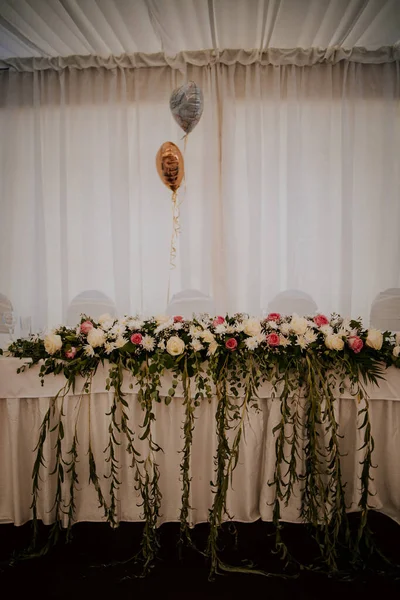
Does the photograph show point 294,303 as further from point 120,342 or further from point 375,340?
point 120,342

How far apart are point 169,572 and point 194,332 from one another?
1.06m

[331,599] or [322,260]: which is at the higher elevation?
[322,260]

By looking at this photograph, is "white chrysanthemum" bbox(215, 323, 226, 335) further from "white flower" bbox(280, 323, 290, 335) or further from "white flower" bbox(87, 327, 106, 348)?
"white flower" bbox(87, 327, 106, 348)

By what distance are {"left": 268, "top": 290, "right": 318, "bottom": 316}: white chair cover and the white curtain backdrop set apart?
0.38m

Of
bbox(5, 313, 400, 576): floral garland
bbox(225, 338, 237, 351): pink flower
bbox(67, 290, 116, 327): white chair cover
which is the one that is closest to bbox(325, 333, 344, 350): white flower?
bbox(5, 313, 400, 576): floral garland

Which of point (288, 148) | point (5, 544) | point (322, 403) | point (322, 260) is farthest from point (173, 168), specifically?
point (5, 544)

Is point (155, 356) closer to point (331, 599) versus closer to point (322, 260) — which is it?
point (331, 599)

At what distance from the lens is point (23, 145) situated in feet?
13.1

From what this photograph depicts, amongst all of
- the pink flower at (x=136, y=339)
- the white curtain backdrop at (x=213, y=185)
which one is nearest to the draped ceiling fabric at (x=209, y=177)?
the white curtain backdrop at (x=213, y=185)

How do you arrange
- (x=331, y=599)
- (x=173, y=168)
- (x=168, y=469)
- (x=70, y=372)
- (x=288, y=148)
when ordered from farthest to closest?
(x=288, y=148) < (x=173, y=168) < (x=168, y=469) < (x=70, y=372) < (x=331, y=599)

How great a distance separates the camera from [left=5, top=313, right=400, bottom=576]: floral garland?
160 cm

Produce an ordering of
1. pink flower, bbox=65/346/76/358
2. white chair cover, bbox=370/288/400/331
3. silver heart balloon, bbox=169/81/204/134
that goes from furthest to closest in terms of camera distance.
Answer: white chair cover, bbox=370/288/400/331, silver heart balloon, bbox=169/81/204/134, pink flower, bbox=65/346/76/358

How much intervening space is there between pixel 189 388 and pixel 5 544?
3.93ft

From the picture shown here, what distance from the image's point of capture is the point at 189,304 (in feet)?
11.4
